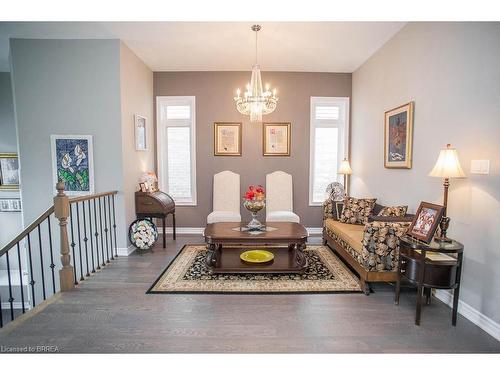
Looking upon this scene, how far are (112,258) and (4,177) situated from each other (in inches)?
127

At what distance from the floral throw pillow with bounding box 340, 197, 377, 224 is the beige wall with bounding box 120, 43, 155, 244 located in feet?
10.8

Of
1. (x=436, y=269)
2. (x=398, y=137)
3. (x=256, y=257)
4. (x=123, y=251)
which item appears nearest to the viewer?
(x=436, y=269)

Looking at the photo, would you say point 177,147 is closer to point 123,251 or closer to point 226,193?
point 226,193

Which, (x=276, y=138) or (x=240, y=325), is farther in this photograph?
(x=276, y=138)

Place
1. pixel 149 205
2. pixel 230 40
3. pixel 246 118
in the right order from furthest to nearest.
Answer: pixel 246 118 → pixel 149 205 → pixel 230 40

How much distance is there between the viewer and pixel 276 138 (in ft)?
16.4

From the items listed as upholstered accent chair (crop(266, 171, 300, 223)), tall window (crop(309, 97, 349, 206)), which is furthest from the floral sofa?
tall window (crop(309, 97, 349, 206))

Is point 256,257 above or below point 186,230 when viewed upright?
above

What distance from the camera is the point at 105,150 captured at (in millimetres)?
3693

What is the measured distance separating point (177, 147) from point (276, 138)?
196 cm

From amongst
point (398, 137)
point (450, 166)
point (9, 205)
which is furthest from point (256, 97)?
point (9, 205)

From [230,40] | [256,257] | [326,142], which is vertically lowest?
[256,257]

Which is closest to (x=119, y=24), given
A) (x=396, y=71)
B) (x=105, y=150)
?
(x=105, y=150)

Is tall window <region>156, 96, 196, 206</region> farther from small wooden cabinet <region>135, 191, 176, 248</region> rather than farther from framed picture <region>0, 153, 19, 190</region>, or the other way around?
framed picture <region>0, 153, 19, 190</region>
